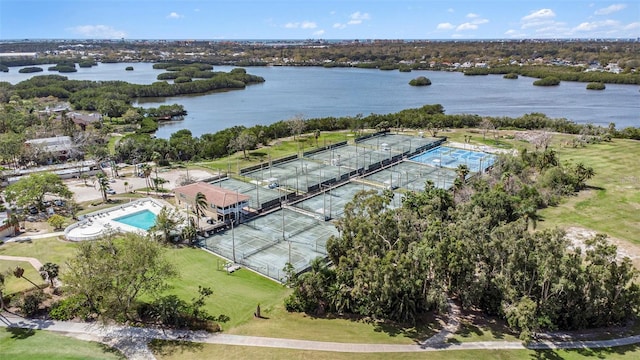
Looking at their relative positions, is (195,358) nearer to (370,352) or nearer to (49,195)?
(370,352)

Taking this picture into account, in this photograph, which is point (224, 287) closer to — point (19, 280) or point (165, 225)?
point (165, 225)

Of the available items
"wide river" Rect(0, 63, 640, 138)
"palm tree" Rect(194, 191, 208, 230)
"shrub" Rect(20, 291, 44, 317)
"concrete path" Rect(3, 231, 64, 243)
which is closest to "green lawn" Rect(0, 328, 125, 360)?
"shrub" Rect(20, 291, 44, 317)

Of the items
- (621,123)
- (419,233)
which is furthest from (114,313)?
(621,123)

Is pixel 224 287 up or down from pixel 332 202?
down

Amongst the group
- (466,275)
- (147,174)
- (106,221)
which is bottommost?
(106,221)

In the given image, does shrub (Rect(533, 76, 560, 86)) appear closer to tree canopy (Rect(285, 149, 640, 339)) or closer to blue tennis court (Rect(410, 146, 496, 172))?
blue tennis court (Rect(410, 146, 496, 172))

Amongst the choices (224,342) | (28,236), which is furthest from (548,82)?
(28,236)

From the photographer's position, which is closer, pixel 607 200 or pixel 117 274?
pixel 117 274
